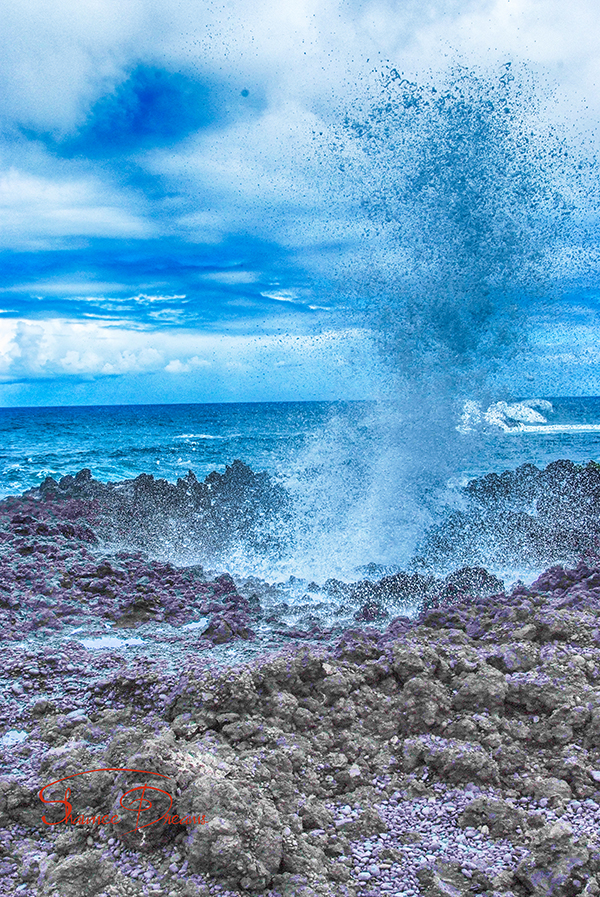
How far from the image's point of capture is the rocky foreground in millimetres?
3367

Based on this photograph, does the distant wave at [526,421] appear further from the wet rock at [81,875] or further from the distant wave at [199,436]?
the wet rock at [81,875]

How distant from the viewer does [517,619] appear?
614 cm

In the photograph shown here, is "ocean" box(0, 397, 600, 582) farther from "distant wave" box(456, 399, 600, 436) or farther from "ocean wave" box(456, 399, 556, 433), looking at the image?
"distant wave" box(456, 399, 600, 436)

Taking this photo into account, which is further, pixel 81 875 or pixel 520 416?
pixel 520 416

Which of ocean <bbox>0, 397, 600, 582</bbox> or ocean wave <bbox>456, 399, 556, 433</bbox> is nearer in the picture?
ocean <bbox>0, 397, 600, 582</bbox>

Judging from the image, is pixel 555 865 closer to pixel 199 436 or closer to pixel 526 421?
pixel 199 436

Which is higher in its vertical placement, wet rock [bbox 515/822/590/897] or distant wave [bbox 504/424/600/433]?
distant wave [bbox 504/424/600/433]

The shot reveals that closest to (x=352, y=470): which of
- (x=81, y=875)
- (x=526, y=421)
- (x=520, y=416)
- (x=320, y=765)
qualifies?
(x=320, y=765)

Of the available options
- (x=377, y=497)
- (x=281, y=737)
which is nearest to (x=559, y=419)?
(x=377, y=497)

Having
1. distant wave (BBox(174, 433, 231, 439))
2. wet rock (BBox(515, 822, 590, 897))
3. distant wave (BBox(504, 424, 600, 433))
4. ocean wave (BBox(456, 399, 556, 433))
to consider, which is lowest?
wet rock (BBox(515, 822, 590, 897))

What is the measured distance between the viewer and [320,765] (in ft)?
13.8
